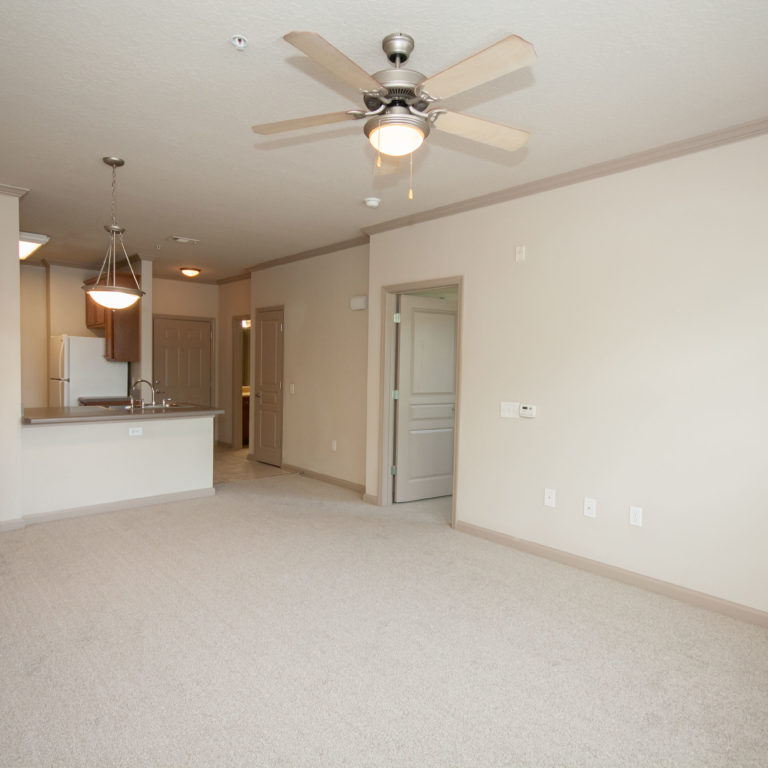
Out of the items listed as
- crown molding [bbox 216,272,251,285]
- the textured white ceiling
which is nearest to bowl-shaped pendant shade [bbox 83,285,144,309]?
the textured white ceiling

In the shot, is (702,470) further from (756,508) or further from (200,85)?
(200,85)

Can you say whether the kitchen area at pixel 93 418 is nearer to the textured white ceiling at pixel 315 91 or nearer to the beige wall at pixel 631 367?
the textured white ceiling at pixel 315 91

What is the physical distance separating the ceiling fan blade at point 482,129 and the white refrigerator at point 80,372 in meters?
5.89

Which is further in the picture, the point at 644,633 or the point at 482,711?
the point at 644,633

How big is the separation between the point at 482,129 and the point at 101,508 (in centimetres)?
443

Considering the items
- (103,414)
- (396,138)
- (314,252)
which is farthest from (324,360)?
(396,138)

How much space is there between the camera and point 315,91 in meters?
2.61

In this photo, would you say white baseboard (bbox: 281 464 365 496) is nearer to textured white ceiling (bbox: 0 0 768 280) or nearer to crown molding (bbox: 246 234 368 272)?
crown molding (bbox: 246 234 368 272)

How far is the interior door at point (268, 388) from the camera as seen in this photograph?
6934mm

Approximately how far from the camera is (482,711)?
2.13 meters

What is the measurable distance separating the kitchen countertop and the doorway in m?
2.68

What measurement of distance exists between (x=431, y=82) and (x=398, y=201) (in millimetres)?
2521

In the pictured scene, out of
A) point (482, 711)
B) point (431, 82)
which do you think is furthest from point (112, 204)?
point (482, 711)

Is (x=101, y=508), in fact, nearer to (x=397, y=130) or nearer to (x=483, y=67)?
(x=397, y=130)
